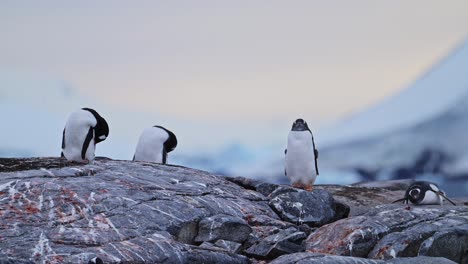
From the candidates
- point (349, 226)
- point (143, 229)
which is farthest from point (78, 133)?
point (349, 226)

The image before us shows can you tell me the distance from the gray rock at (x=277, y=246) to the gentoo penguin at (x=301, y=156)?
3588mm

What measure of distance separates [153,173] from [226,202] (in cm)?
139

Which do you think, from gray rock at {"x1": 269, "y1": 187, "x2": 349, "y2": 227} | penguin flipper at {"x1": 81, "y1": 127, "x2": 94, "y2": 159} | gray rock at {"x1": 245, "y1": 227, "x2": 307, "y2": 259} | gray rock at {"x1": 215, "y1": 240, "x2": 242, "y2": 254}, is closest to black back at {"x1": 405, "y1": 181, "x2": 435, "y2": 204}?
gray rock at {"x1": 269, "y1": 187, "x2": 349, "y2": 227}

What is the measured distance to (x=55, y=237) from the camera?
37.6ft

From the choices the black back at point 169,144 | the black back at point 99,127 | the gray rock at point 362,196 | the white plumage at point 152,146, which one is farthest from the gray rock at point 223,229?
the black back at point 169,144

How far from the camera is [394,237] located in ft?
42.2

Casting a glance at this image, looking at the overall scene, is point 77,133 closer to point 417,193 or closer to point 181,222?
point 181,222

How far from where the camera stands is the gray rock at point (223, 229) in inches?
505

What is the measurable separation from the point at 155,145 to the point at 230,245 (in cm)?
679

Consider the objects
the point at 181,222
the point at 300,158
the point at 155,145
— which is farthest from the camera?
the point at 155,145

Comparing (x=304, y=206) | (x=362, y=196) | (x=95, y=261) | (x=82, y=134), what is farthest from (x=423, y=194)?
(x=95, y=261)

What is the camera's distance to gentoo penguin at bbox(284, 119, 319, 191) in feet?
54.6

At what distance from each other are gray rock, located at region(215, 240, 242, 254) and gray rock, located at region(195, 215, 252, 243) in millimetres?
151

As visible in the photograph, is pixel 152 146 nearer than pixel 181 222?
No
